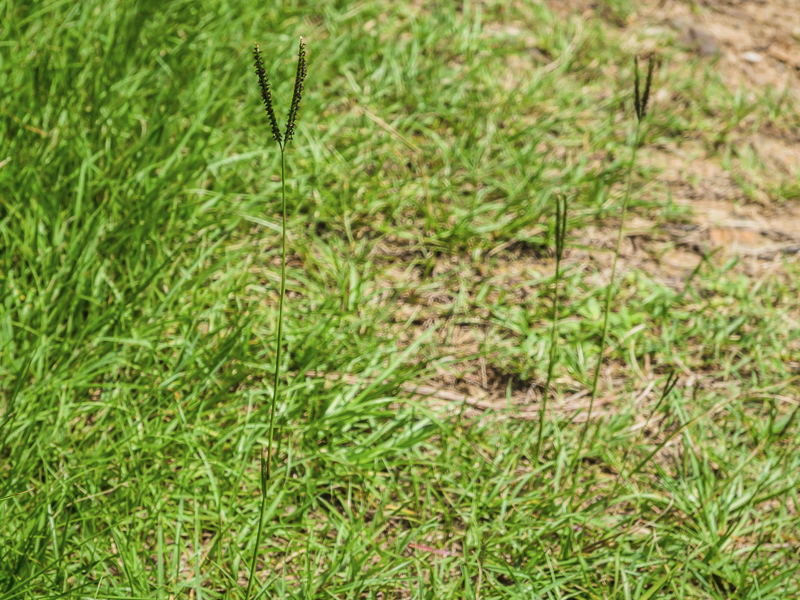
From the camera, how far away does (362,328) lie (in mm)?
2381

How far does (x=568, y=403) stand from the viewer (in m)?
2.29

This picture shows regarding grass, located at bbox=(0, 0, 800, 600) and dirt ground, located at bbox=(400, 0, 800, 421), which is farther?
dirt ground, located at bbox=(400, 0, 800, 421)

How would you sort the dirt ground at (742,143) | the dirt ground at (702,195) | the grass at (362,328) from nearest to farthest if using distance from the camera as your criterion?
the grass at (362,328) → the dirt ground at (702,195) → the dirt ground at (742,143)

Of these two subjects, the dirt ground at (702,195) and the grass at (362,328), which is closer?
the grass at (362,328)

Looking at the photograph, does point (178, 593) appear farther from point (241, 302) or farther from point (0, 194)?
point (0, 194)

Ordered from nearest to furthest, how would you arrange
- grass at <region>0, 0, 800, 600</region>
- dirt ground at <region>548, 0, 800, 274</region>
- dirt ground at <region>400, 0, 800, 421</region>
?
grass at <region>0, 0, 800, 600</region> < dirt ground at <region>400, 0, 800, 421</region> < dirt ground at <region>548, 0, 800, 274</region>

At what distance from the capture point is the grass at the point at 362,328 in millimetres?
1803

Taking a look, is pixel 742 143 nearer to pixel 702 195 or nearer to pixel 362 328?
pixel 702 195

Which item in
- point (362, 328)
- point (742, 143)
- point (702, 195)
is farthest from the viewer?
point (742, 143)

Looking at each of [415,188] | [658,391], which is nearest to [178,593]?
[658,391]

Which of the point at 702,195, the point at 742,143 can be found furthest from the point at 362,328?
the point at 742,143

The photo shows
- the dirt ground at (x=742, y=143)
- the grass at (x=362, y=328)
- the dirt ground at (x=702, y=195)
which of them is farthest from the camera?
the dirt ground at (x=742, y=143)

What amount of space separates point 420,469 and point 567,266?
1.06m

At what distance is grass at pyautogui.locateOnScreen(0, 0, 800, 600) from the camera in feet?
5.91
